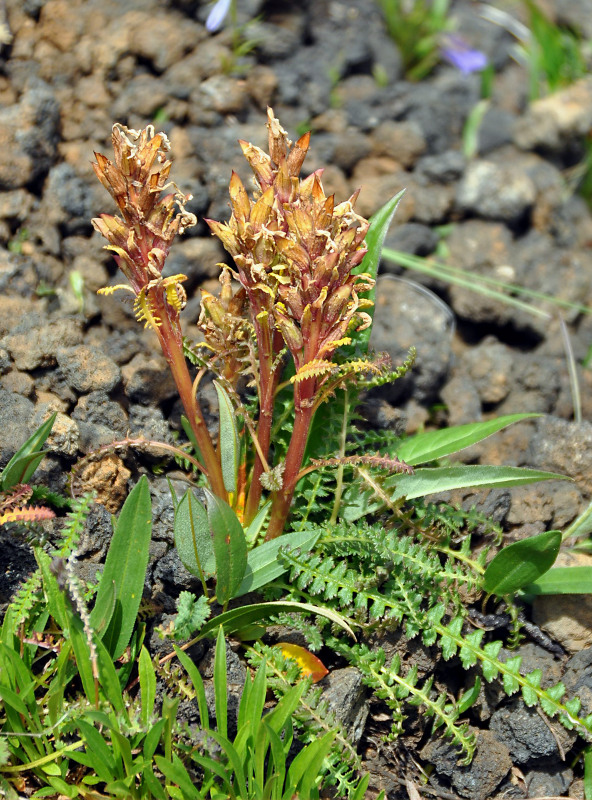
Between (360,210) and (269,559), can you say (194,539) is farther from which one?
(360,210)

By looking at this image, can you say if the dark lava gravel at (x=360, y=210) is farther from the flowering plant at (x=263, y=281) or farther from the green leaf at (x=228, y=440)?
the flowering plant at (x=263, y=281)

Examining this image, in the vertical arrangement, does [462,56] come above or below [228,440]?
above

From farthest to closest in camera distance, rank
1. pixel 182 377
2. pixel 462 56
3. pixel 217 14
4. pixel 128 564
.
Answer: pixel 462 56 → pixel 217 14 → pixel 182 377 → pixel 128 564

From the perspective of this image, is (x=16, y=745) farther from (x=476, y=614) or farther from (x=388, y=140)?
(x=388, y=140)

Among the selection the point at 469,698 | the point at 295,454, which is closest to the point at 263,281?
the point at 295,454

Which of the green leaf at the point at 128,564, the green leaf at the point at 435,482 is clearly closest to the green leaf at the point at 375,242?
the green leaf at the point at 435,482

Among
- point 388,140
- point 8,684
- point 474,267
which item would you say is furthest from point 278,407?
point 388,140

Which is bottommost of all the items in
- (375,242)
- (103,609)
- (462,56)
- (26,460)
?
(103,609)
